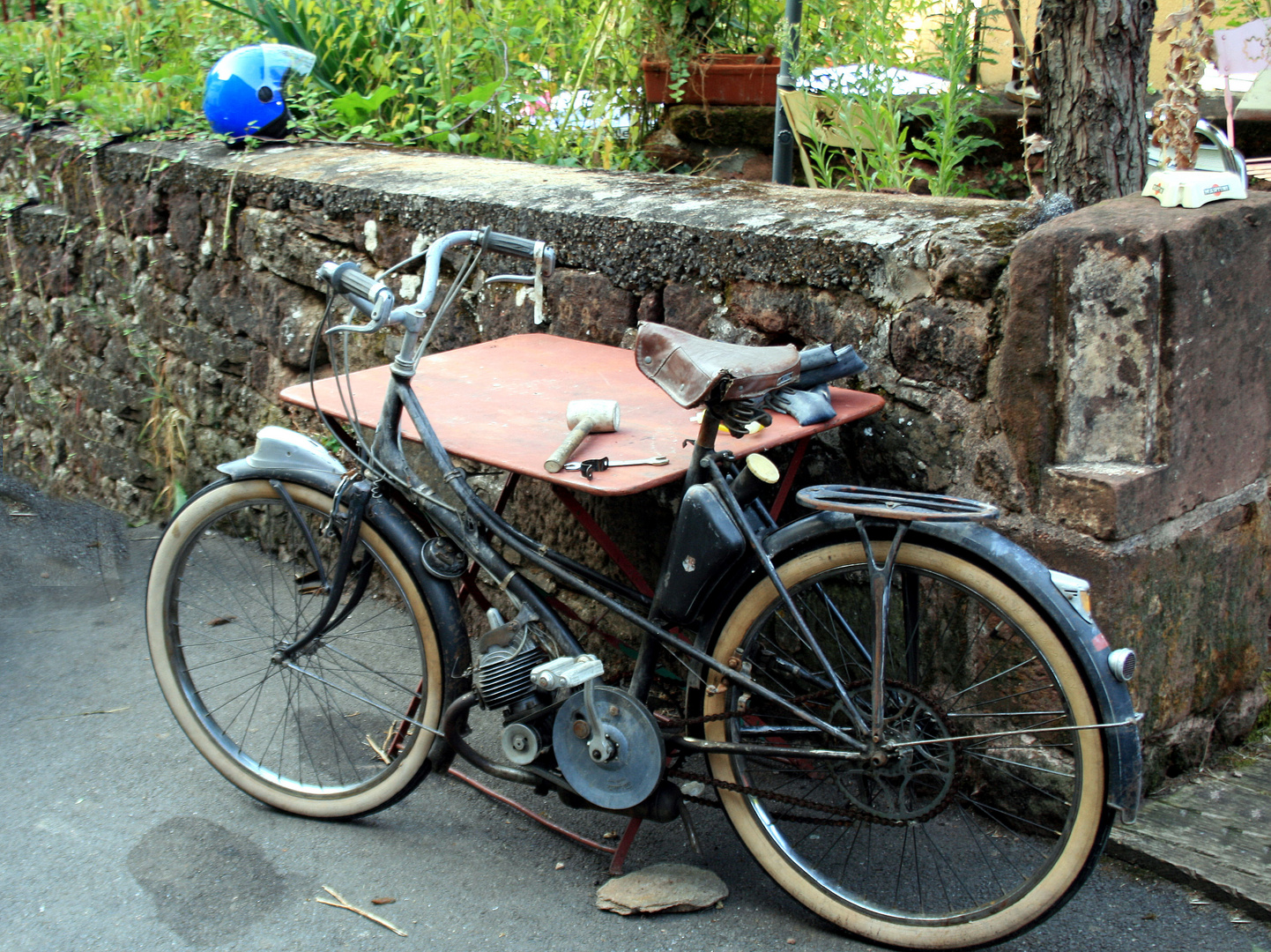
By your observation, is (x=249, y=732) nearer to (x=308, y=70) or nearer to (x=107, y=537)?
(x=107, y=537)

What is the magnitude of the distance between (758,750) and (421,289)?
3.50 ft

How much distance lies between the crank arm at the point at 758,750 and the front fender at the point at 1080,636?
15.3 inches

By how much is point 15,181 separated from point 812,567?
484cm

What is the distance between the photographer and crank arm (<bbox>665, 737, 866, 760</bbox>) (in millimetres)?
1914

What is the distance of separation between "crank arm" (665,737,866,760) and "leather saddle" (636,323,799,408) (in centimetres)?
62

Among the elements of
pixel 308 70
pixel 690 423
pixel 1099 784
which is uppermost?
pixel 308 70

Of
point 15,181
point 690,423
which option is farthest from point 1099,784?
point 15,181

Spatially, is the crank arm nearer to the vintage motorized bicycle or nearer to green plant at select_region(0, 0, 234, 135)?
the vintage motorized bicycle

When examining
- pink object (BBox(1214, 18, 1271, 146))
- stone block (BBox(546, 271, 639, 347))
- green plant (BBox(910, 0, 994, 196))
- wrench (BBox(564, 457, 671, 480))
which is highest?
pink object (BBox(1214, 18, 1271, 146))

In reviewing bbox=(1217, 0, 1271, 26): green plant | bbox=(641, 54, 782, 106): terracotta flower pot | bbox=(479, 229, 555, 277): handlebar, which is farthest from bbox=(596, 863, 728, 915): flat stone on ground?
bbox=(1217, 0, 1271, 26): green plant

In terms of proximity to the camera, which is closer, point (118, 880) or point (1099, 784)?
point (1099, 784)

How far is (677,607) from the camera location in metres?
2.01

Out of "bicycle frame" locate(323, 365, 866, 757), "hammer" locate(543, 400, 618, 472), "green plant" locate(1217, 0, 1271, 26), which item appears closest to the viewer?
"hammer" locate(543, 400, 618, 472)

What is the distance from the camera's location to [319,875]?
230 cm
